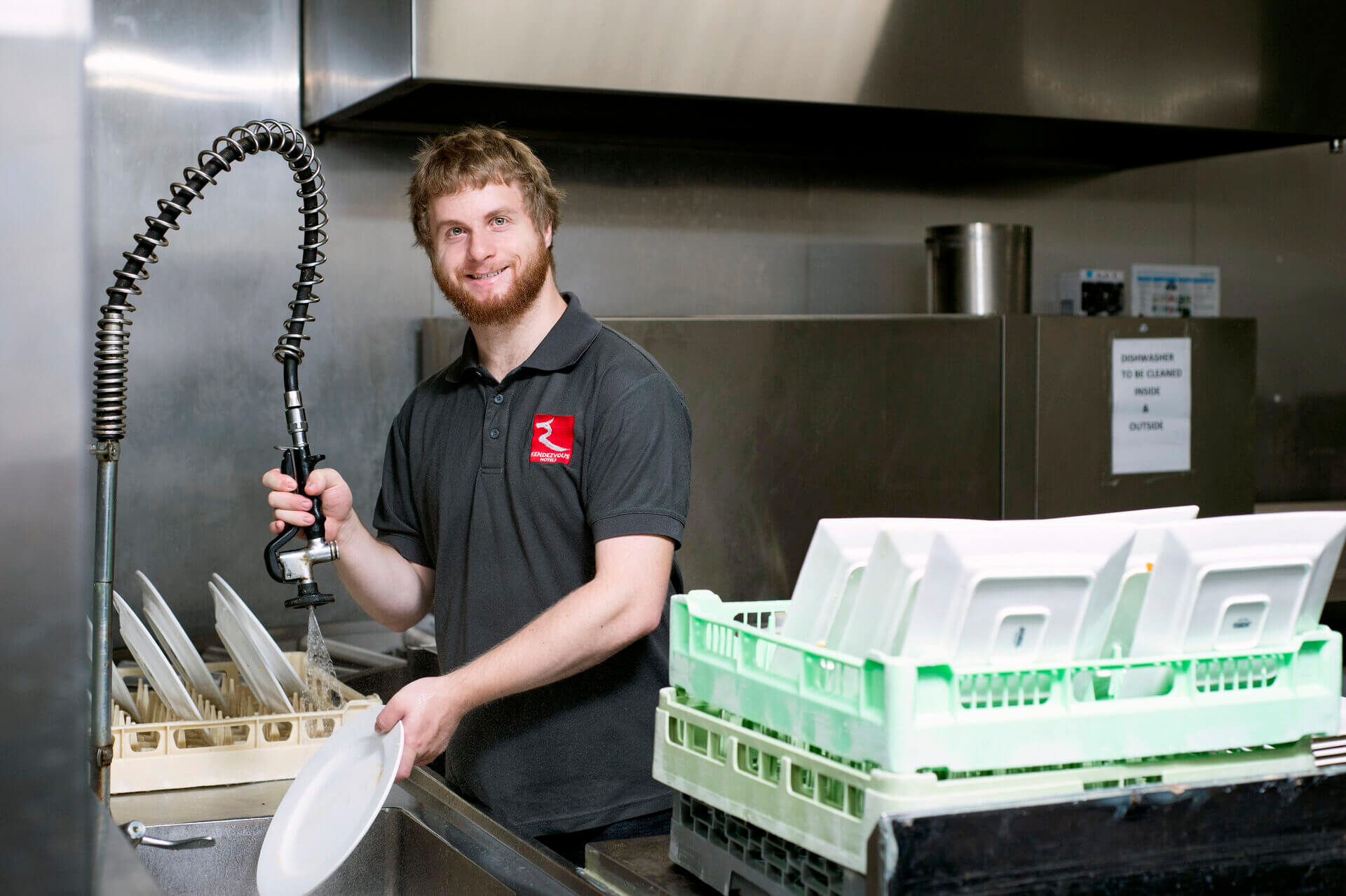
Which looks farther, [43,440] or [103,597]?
[103,597]

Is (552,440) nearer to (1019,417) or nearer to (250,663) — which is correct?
(250,663)

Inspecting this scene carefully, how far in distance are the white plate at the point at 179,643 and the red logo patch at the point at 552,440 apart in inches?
17.4

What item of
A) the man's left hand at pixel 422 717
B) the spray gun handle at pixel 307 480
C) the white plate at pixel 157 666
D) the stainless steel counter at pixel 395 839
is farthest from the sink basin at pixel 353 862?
the spray gun handle at pixel 307 480

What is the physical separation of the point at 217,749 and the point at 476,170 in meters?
0.71

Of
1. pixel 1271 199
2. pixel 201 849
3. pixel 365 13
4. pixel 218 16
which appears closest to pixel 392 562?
pixel 201 849

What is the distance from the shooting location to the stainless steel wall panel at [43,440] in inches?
14.7

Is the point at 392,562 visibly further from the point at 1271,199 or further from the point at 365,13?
the point at 1271,199

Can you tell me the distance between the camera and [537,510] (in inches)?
59.1

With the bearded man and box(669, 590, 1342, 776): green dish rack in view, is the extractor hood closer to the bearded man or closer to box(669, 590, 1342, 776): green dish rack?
the bearded man

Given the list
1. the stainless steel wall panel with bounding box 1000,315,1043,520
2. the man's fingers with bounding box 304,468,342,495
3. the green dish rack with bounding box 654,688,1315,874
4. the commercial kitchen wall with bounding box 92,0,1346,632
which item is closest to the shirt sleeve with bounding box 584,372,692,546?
the man's fingers with bounding box 304,468,342,495

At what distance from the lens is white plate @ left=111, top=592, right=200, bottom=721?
4.68 feet

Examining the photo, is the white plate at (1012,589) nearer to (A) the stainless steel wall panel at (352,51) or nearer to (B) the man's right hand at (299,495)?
(B) the man's right hand at (299,495)

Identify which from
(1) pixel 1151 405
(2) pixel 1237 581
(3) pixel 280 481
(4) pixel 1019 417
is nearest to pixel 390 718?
(3) pixel 280 481

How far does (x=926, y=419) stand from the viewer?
261 cm
